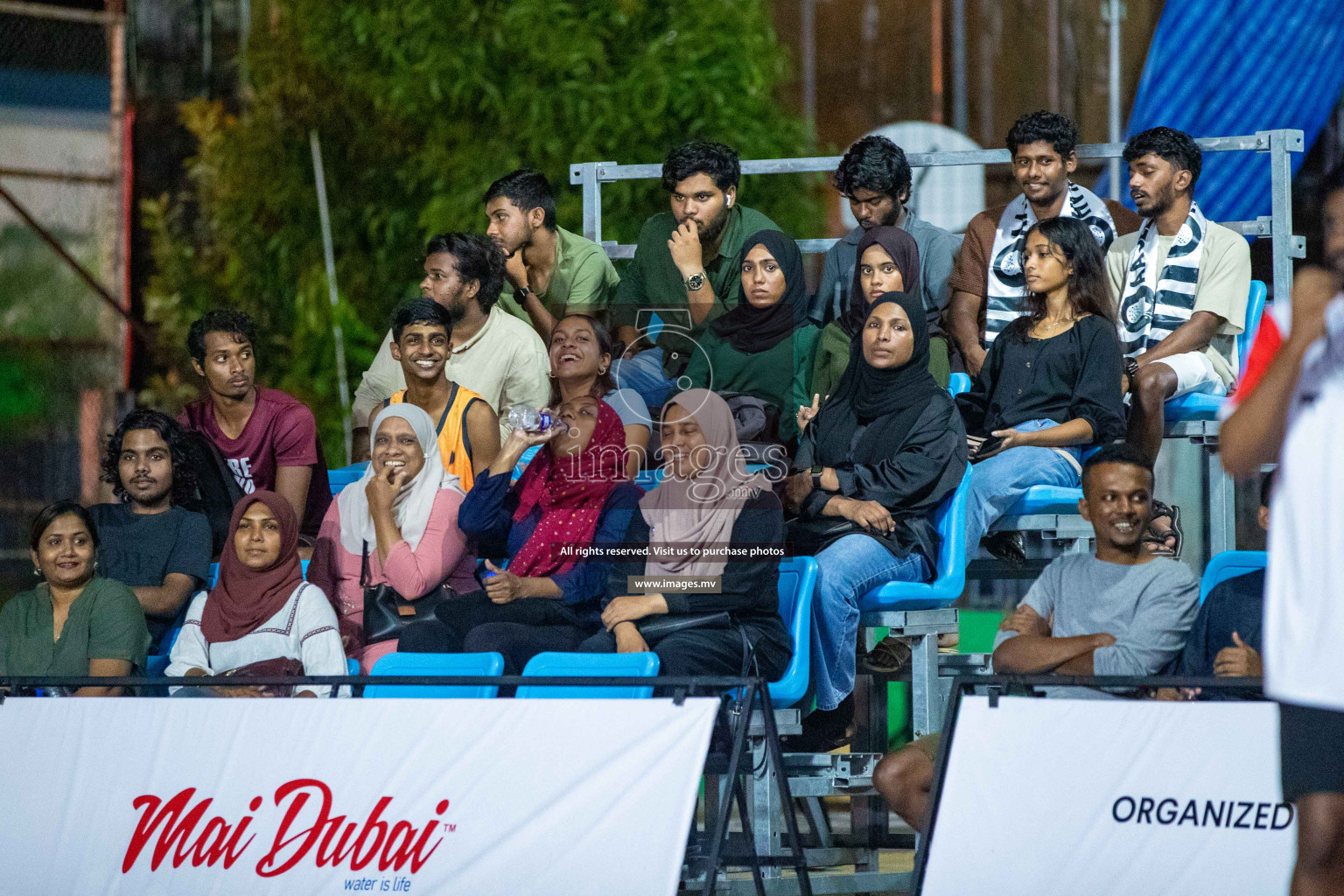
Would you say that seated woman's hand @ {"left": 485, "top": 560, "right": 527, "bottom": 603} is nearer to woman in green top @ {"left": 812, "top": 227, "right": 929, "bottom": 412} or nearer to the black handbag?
the black handbag

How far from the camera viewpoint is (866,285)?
5125 millimetres

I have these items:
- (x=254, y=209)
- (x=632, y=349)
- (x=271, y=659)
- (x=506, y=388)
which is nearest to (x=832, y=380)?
(x=632, y=349)

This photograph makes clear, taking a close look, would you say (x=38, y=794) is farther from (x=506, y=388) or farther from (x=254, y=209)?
(x=254, y=209)

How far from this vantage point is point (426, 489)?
4.56 meters

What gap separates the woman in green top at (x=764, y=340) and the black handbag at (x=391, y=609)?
1100 millimetres

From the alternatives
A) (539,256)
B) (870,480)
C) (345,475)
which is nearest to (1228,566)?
(870,480)

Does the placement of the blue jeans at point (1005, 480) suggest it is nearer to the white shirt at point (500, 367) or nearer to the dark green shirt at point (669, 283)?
the dark green shirt at point (669, 283)

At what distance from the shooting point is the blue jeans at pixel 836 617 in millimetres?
4285

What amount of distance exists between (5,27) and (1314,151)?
26.6ft

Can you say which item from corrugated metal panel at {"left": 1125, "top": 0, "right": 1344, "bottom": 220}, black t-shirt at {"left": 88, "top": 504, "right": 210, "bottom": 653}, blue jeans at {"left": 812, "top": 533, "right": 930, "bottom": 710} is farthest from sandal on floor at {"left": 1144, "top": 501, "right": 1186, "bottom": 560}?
corrugated metal panel at {"left": 1125, "top": 0, "right": 1344, "bottom": 220}

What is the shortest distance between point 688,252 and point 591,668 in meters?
2.03

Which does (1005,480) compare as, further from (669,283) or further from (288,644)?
(288,644)

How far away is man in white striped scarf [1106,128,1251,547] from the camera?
5270 mm

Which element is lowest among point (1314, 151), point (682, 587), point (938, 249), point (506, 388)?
point (682, 587)
